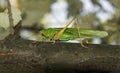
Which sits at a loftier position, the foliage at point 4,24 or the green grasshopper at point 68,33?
the foliage at point 4,24

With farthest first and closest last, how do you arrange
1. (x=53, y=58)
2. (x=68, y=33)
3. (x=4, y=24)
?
1. (x=68, y=33)
2. (x=4, y=24)
3. (x=53, y=58)

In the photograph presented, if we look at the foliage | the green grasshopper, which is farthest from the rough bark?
the green grasshopper

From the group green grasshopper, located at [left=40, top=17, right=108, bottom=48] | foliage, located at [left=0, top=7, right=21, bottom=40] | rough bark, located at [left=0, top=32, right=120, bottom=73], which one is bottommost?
rough bark, located at [left=0, top=32, right=120, bottom=73]

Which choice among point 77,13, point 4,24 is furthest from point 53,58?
point 77,13

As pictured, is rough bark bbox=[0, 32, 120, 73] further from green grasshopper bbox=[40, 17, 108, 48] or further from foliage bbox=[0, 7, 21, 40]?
green grasshopper bbox=[40, 17, 108, 48]

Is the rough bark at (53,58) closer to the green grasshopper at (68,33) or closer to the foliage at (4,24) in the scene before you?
the foliage at (4,24)

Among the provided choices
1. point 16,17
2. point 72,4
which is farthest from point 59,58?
point 72,4

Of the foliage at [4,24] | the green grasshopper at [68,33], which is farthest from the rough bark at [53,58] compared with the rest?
the green grasshopper at [68,33]

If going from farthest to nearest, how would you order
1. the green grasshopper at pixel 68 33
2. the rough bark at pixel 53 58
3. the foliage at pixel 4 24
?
the green grasshopper at pixel 68 33 < the foliage at pixel 4 24 < the rough bark at pixel 53 58

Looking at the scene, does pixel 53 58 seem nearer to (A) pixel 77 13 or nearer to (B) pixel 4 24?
(B) pixel 4 24

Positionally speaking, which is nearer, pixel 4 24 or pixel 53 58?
pixel 53 58

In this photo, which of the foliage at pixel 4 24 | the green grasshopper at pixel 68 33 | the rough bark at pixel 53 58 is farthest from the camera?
the green grasshopper at pixel 68 33
